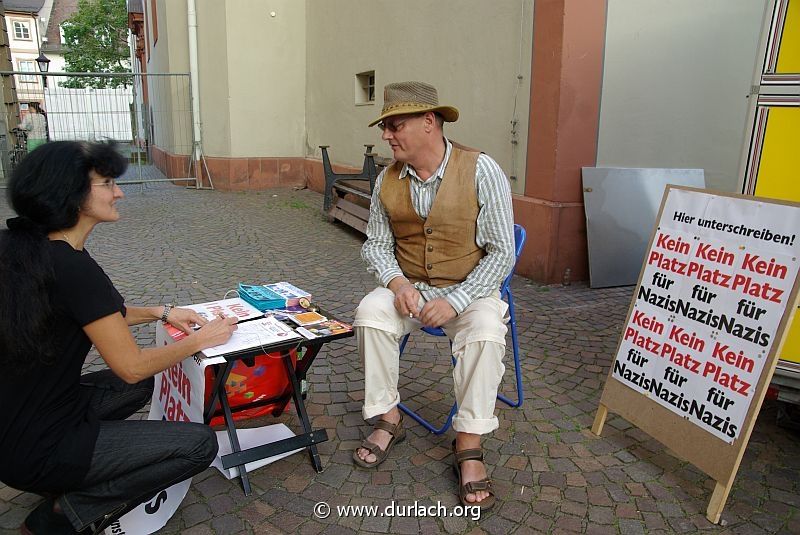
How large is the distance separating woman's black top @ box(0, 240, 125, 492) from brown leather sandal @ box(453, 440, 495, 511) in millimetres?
1406

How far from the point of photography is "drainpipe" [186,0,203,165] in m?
11.1

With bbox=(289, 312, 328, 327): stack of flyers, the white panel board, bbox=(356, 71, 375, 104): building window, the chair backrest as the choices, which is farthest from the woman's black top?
bbox=(356, 71, 375, 104): building window

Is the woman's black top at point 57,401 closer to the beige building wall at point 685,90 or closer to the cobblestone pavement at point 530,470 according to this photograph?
the cobblestone pavement at point 530,470

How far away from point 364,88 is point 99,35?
116ft

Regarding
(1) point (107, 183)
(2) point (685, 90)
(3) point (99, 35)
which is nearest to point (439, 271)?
(1) point (107, 183)

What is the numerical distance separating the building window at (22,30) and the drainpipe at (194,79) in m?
55.7

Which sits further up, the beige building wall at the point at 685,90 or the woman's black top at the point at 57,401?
the beige building wall at the point at 685,90

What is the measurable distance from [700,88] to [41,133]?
1469 centimetres

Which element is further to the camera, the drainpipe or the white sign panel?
the drainpipe

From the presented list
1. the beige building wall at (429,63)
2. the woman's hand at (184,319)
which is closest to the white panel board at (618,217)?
the beige building wall at (429,63)

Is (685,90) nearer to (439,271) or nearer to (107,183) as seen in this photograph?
(439,271)

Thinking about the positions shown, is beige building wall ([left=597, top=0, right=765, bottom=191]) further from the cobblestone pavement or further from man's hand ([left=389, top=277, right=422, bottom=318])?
man's hand ([left=389, top=277, right=422, bottom=318])

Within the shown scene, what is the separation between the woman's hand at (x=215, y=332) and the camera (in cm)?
227

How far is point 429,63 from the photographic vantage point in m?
7.46
